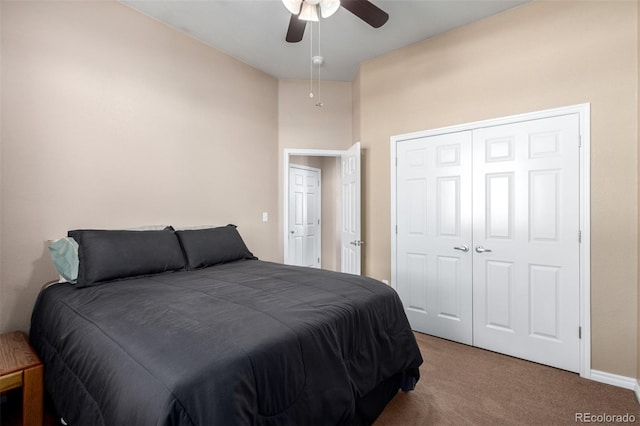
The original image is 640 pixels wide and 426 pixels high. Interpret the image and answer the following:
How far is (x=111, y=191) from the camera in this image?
8.20 feet

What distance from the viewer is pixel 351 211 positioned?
11.9 ft

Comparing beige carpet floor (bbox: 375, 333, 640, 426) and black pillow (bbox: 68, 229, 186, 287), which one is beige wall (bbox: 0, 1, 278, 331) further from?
beige carpet floor (bbox: 375, 333, 640, 426)

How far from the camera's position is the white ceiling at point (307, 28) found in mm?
2602

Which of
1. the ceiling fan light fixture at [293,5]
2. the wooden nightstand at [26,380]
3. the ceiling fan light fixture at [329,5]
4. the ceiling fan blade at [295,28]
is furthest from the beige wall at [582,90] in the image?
the wooden nightstand at [26,380]

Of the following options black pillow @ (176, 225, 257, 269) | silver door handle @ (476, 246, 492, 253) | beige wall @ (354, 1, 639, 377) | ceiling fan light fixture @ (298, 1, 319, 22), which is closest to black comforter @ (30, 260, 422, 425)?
black pillow @ (176, 225, 257, 269)

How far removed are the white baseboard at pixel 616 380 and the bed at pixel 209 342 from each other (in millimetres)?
1389

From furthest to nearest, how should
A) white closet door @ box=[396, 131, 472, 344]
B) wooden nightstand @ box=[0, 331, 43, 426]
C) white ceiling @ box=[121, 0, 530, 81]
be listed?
white closet door @ box=[396, 131, 472, 344]
white ceiling @ box=[121, 0, 530, 81]
wooden nightstand @ box=[0, 331, 43, 426]

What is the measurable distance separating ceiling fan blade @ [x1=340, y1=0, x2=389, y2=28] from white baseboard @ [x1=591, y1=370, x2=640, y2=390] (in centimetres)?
295

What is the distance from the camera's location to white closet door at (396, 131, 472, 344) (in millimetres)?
2871

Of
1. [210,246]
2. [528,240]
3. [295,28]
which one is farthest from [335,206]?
[295,28]

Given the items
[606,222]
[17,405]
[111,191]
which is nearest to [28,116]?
[111,191]

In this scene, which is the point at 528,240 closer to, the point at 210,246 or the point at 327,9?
the point at 327,9

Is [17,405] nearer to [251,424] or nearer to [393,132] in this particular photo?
[251,424]

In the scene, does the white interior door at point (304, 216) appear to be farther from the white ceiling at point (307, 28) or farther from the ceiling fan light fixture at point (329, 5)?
the ceiling fan light fixture at point (329, 5)
